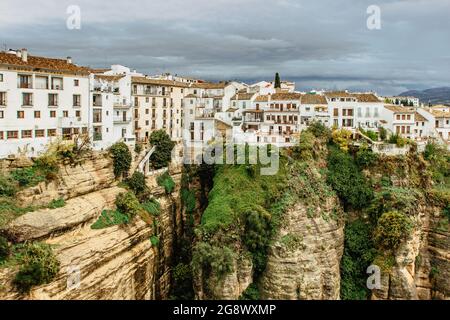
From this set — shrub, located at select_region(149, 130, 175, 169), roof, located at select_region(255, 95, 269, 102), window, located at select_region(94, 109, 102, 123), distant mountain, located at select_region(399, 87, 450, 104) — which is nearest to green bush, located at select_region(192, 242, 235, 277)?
shrub, located at select_region(149, 130, 175, 169)

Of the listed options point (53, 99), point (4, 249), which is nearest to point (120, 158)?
point (53, 99)

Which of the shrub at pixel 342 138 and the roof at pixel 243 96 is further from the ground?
the roof at pixel 243 96

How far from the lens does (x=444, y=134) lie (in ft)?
165

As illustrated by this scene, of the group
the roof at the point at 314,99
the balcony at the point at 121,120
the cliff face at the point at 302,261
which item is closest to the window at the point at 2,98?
the balcony at the point at 121,120

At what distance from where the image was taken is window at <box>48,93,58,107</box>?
32.9 meters

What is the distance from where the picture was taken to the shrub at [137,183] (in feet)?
114

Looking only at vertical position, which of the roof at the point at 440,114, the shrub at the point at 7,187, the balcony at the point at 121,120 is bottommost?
the shrub at the point at 7,187

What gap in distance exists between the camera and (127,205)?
31891 mm

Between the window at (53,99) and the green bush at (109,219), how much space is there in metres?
9.57

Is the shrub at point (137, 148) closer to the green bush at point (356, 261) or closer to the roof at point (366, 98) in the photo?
the green bush at point (356, 261)

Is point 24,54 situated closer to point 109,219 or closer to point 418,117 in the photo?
point 109,219

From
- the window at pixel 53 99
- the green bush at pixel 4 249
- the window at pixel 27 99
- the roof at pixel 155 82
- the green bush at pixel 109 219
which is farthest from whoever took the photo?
the roof at pixel 155 82

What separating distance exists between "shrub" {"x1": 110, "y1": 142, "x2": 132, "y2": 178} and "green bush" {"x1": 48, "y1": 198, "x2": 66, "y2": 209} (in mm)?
6368

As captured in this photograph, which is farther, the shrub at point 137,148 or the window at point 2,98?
the shrub at point 137,148
